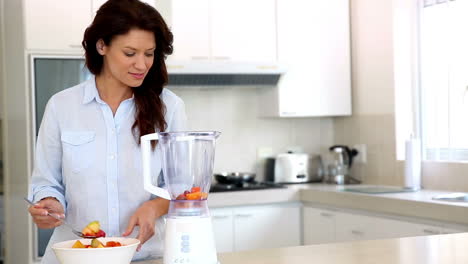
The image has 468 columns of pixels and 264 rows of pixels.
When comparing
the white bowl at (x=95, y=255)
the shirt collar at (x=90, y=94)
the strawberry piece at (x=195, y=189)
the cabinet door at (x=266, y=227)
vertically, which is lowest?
the cabinet door at (x=266, y=227)

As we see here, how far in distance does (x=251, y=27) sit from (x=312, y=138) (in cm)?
105

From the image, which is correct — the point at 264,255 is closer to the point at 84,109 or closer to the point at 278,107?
the point at 84,109

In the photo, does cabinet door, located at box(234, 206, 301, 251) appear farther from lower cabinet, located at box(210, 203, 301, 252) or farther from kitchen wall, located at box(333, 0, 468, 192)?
kitchen wall, located at box(333, 0, 468, 192)

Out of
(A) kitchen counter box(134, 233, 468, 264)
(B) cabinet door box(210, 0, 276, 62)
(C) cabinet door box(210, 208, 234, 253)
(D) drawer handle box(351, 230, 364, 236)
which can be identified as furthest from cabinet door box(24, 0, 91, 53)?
(A) kitchen counter box(134, 233, 468, 264)

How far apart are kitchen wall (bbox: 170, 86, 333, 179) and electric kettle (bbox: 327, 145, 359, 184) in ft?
1.09

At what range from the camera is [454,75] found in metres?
4.31

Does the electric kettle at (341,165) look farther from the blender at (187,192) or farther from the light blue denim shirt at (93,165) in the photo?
the blender at (187,192)

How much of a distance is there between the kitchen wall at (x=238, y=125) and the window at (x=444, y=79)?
994mm

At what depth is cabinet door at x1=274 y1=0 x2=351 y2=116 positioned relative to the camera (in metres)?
4.79

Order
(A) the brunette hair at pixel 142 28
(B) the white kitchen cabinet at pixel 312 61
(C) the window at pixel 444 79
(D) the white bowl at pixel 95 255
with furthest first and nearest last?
(B) the white kitchen cabinet at pixel 312 61, (C) the window at pixel 444 79, (A) the brunette hair at pixel 142 28, (D) the white bowl at pixel 95 255

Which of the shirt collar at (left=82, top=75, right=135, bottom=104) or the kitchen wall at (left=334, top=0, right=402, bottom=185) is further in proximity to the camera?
the kitchen wall at (left=334, top=0, right=402, bottom=185)

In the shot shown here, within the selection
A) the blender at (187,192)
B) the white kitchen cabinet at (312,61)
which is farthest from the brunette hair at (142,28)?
the white kitchen cabinet at (312,61)

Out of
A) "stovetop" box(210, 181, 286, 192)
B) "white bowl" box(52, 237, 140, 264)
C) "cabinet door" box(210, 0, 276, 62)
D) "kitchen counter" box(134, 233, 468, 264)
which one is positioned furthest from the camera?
"cabinet door" box(210, 0, 276, 62)

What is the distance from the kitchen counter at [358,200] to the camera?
3525 millimetres
